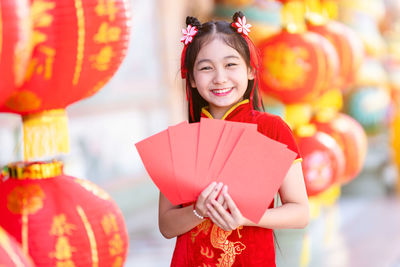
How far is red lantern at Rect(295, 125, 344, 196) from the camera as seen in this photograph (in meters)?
2.23

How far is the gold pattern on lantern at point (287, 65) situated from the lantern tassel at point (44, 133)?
42.4 inches

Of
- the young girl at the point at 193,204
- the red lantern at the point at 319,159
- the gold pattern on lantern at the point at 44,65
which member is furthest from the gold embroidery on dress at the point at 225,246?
the red lantern at the point at 319,159

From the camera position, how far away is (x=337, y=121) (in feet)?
8.50

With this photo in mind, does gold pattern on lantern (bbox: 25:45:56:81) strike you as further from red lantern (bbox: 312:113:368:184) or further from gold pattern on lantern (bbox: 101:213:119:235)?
red lantern (bbox: 312:113:368:184)

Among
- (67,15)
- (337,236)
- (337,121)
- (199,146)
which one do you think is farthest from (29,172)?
(337,236)

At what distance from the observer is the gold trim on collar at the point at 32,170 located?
4.22 ft

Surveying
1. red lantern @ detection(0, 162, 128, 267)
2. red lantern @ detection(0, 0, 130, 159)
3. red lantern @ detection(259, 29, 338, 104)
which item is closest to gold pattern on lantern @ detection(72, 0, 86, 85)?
red lantern @ detection(0, 0, 130, 159)

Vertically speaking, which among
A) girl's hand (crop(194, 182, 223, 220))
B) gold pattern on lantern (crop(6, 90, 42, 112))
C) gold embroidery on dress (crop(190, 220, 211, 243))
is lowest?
gold embroidery on dress (crop(190, 220, 211, 243))

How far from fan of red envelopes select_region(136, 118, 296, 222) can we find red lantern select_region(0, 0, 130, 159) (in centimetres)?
31

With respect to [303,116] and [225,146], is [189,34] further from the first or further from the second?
[303,116]

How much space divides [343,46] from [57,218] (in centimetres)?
158

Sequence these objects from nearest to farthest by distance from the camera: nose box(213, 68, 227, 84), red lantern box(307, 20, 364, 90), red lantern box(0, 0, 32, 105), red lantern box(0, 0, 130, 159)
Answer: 1. red lantern box(0, 0, 32, 105)
2. nose box(213, 68, 227, 84)
3. red lantern box(0, 0, 130, 159)
4. red lantern box(307, 20, 364, 90)

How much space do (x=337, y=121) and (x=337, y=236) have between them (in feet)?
5.88

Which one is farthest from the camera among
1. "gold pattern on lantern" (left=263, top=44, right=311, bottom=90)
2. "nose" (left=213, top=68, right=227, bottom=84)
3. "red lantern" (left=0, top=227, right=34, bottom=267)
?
"gold pattern on lantern" (left=263, top=44, right=311, bottom=90)
